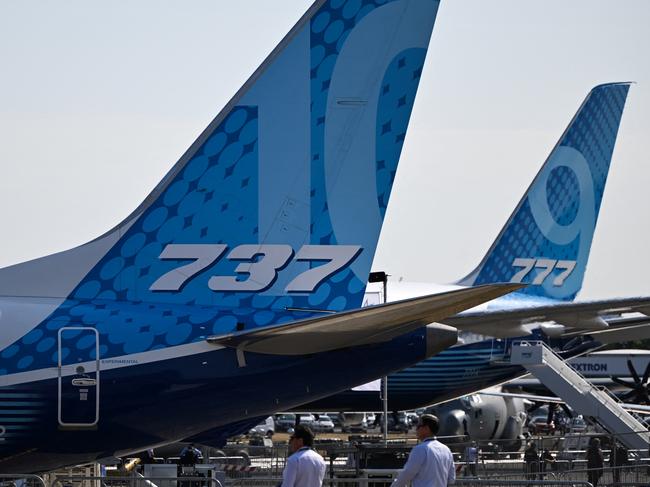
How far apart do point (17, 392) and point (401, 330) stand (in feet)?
15.5

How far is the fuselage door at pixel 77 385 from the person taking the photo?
15.5 metres

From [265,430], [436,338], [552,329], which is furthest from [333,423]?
[436,338]

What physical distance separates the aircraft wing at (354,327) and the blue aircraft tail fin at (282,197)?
633 mm

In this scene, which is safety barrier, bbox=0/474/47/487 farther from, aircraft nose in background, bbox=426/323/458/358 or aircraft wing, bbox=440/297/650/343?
aircraft wing, bbox=440/297/650/343

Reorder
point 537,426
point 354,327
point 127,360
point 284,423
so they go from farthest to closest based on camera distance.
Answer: point 284,423 → point 537,426 → point 127,360 → point 354,327

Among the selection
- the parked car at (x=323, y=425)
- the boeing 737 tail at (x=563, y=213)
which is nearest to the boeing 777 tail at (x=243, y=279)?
the boeing 737 tail at (x=563, y=213)

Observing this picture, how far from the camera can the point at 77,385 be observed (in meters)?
15.5

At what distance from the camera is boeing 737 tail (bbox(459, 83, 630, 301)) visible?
121ft

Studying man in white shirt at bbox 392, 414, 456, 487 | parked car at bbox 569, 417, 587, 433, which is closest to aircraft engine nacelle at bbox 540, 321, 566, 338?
man in white shirt at bbox 392, 414, 456, 487

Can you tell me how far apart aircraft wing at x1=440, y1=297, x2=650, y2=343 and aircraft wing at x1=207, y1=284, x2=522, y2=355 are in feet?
29.7

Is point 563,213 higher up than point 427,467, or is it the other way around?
point 563,213

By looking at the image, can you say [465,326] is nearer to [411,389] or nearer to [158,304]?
[411,389]

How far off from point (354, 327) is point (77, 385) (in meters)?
3.43

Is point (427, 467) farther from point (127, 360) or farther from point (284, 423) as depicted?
point (284, 423)
